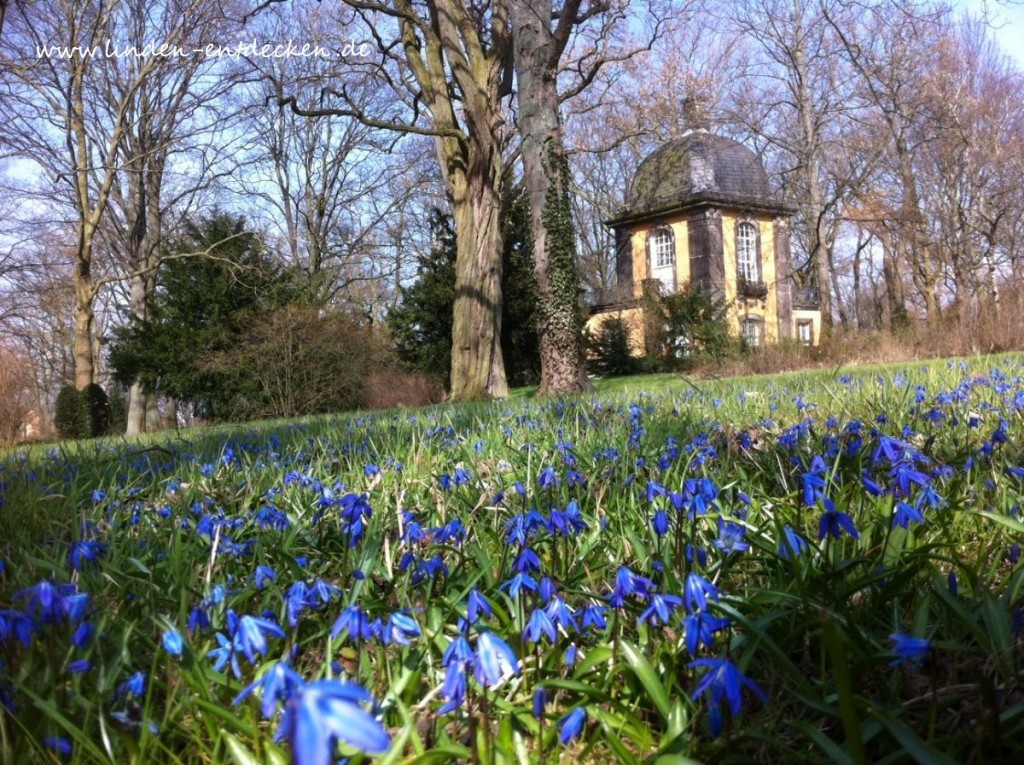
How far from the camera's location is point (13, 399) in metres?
16.5

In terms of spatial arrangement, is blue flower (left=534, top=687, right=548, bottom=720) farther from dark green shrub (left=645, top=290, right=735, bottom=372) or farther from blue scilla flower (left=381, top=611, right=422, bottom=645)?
dark green shrub (left=645, top=290, right=735, bottom=372)

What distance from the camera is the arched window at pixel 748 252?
34000 millimetres

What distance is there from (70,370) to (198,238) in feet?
89.8

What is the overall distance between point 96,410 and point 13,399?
2.95 meters

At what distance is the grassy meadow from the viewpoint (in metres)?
0.98

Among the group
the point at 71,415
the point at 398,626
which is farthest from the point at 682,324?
the point at 398,626

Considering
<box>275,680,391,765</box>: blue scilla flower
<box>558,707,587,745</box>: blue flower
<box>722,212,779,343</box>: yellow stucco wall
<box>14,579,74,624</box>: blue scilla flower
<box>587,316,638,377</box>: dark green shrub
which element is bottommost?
<box>558,707,587,745</box>: blue flower

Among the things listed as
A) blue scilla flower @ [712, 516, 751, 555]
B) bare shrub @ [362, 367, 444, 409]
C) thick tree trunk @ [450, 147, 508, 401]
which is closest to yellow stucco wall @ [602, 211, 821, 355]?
bare shrub @ [362, 367, 444, 409]

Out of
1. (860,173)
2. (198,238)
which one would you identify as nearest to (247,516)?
(198,238)

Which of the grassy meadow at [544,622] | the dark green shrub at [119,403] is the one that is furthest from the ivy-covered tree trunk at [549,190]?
the dark green shrub at [119,403]

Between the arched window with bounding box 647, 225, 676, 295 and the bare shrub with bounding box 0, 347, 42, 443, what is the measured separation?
981 inches

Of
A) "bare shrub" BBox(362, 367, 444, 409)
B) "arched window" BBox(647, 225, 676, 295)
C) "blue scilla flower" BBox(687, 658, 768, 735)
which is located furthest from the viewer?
"arched window" BBox(647, 225, 676, 295)

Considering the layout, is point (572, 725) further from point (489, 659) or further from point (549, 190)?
point (549, 190)

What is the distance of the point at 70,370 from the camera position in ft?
139
